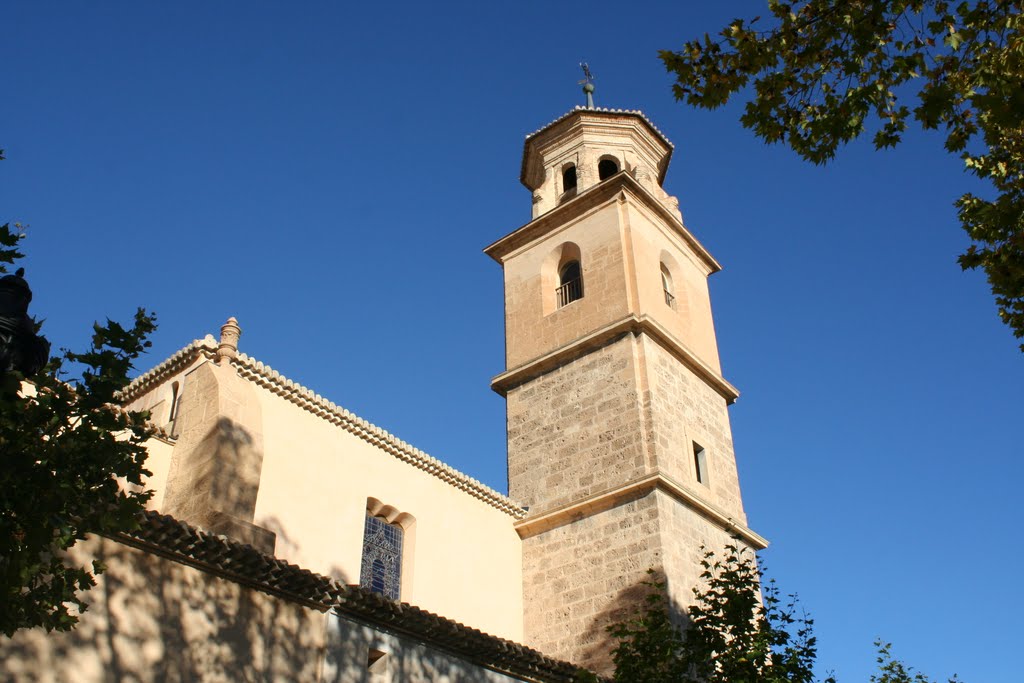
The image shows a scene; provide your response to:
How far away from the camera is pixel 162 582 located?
31.8ft

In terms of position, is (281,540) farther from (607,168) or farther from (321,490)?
(607,168)

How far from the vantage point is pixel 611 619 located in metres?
15.1

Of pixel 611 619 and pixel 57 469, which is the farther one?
pixel 611 619

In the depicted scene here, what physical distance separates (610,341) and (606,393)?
43.2 inches

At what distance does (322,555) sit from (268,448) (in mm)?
1654

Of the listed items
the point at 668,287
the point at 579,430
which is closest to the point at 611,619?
the point at 579,430

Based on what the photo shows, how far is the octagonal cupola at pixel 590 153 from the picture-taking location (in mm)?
21891

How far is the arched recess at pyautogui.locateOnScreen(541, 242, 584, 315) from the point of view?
776 inches

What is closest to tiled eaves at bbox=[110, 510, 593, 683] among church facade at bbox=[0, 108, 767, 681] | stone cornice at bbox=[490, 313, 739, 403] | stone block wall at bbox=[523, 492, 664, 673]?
church facade at bbox=[0, 108, 767, 681]

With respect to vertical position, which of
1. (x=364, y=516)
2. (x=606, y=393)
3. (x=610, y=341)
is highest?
(x=610, y=341)

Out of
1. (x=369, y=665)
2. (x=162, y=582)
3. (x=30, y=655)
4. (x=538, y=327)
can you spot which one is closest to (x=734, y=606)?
(x=369, y=665)

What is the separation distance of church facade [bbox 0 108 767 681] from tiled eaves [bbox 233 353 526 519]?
3 centimetres

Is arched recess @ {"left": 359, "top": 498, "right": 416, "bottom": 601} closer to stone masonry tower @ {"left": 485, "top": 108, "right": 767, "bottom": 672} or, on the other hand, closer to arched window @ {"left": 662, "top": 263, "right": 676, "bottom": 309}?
stone masonry tower @ {"left": 485, "top": 108, "right": 767, "bottom": 672}

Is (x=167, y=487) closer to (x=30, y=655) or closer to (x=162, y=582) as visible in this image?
(x=162, y=582)
